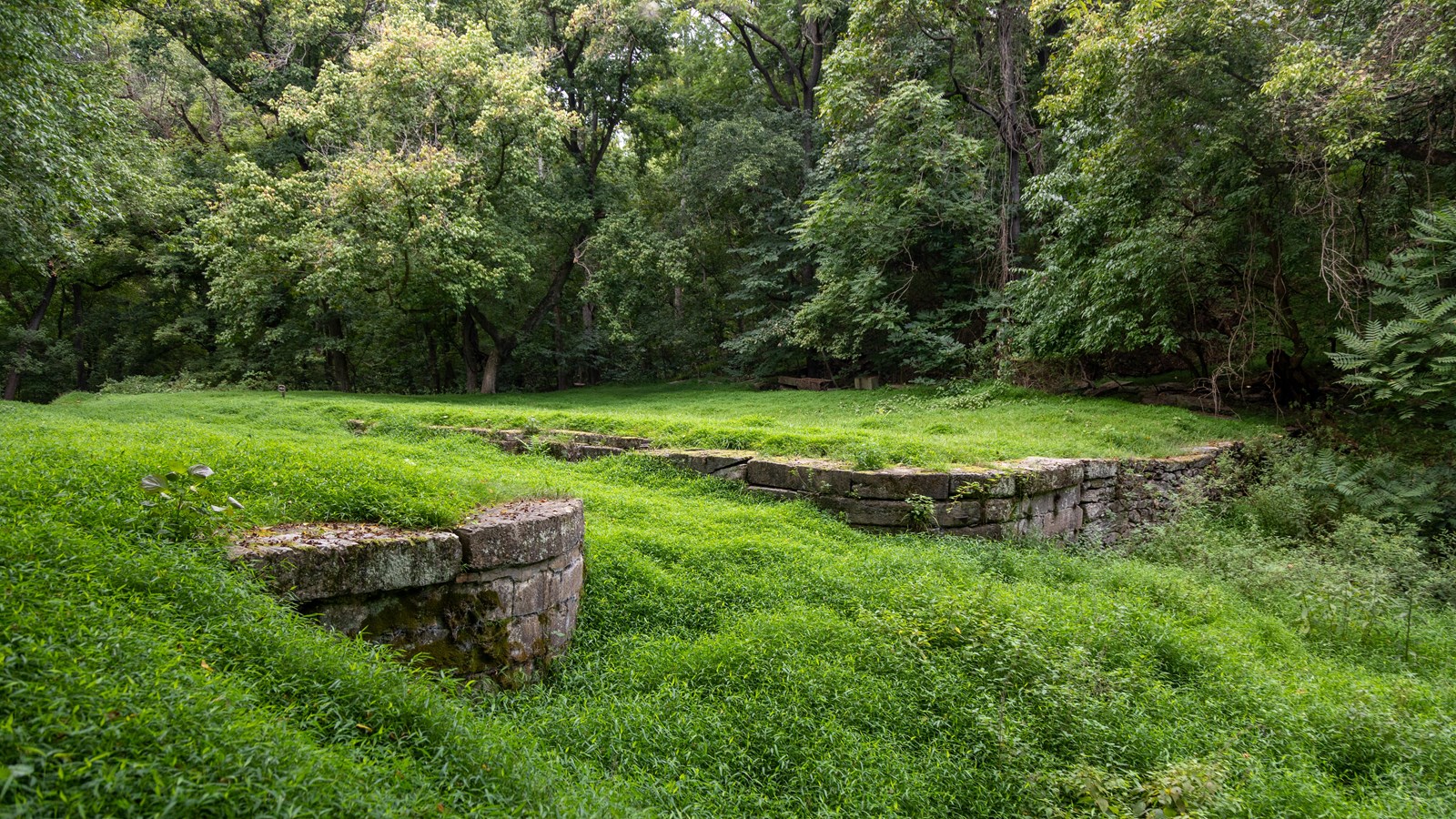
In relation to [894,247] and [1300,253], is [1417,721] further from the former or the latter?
[894,247]

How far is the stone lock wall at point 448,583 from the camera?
9.76ft

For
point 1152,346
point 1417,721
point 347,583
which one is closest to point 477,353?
point 1152,346

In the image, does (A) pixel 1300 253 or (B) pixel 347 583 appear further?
(A) pixel 1300 253

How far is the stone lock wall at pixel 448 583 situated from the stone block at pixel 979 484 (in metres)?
3.47

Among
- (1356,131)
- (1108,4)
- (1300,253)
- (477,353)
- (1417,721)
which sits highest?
(1108,4)

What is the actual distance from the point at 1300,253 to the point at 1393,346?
2.73 m

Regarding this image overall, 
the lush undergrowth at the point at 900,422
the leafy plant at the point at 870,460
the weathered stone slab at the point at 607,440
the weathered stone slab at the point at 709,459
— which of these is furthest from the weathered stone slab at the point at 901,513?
the weathered stone slab at the point at 607,440

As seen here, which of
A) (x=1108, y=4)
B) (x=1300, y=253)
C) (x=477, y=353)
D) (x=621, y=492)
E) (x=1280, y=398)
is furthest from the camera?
(x=477, y=353)

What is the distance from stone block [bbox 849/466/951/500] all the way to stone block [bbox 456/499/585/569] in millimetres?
2846

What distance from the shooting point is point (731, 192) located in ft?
60.3

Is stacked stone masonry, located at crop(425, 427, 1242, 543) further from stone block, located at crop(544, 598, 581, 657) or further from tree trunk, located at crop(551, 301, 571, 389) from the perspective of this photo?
tree trunk, located at crop(551, 301, 571, 389)

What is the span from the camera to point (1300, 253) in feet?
33.1

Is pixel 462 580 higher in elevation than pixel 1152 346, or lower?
lower

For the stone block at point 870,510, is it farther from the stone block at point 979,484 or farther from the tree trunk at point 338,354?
the tree trunk at point 338,354
